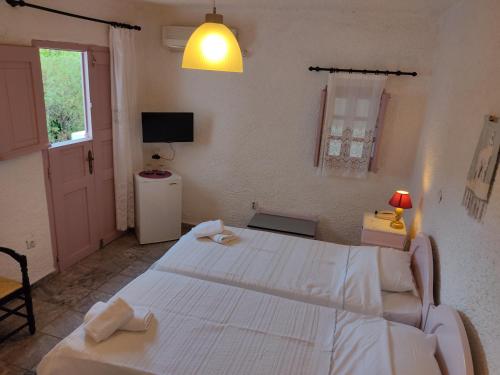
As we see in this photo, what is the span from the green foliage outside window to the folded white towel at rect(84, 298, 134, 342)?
2049mm

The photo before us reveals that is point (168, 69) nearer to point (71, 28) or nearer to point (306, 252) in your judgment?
point (71, 28)

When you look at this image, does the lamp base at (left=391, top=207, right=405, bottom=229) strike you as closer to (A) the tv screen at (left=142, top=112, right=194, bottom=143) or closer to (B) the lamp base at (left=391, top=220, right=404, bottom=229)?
(B) the lamp base at (left=391, top=220, right=404, bottom=229)

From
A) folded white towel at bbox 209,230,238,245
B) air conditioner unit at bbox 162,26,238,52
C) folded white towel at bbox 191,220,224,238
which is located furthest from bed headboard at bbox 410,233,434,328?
air conditioner unit at bbox 162,26,238,52

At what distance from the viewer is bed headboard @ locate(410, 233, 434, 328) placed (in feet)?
7.95

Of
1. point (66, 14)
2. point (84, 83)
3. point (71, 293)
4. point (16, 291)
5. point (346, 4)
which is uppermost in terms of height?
point (346, 4)

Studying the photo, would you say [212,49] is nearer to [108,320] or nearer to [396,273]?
[108,320]

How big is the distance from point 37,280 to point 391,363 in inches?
122

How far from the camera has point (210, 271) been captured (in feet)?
9.30

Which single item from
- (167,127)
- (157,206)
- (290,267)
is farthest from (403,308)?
(167,127)

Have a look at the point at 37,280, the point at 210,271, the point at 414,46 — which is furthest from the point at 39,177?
the point at 414,46

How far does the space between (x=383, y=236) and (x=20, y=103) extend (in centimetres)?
334

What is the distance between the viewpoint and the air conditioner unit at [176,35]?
13.5ft

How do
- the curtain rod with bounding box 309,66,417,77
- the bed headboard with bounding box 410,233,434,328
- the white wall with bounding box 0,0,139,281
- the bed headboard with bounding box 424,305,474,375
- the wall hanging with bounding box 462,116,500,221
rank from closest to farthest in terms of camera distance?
the bed headboard with bounding box 424,305,474,375 → the wall hanging with bounding box 462,116,500,221 → the bed headboard with bounding box 410,233,434,328 → the white wall with bounding box 0,0,139,281 → the curtain rod with bounding box 309,66,417,77

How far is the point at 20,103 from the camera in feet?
9.70
